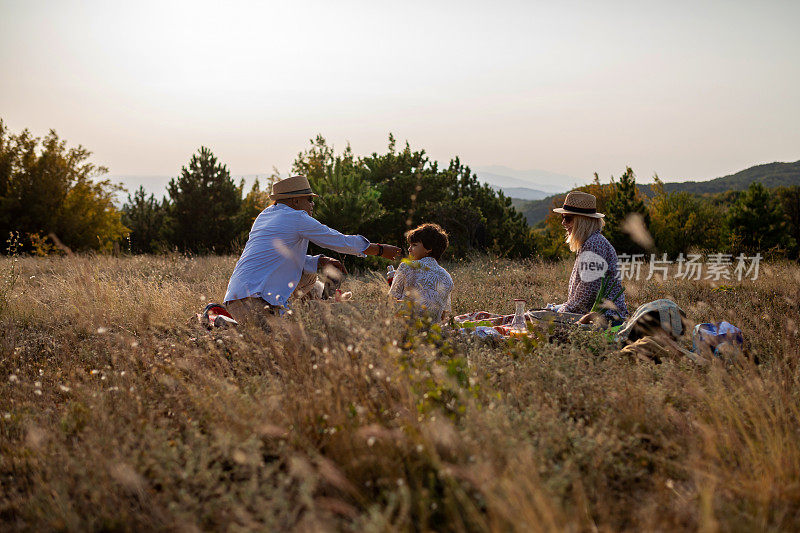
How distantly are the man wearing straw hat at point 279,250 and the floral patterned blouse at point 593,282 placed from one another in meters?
1.81

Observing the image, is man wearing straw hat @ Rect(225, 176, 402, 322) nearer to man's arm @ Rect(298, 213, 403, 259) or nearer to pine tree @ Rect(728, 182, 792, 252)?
man's arm @ Rect(298, 213, 403, 259)

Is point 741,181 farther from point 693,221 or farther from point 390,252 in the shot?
point 390,252

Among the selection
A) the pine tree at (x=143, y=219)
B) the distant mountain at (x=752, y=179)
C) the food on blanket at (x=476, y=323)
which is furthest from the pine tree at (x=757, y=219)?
the distant mountain at (x=752, y=179)

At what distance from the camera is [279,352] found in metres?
3.44

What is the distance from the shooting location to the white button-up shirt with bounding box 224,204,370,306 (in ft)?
16.0

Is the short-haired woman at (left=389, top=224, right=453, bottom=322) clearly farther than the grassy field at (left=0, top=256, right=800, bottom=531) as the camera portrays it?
Yes

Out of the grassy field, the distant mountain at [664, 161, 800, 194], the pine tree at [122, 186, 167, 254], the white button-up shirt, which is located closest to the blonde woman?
the grassy field

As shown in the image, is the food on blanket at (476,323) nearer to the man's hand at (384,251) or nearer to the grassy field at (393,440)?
the grassy field at (393,440)

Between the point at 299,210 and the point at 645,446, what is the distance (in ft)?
12.5

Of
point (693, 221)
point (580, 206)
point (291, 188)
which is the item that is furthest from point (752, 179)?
point (291, 188)

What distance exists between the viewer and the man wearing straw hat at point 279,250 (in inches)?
191

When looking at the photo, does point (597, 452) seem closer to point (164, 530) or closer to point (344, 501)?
point (344, 501)

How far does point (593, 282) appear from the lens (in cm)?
487

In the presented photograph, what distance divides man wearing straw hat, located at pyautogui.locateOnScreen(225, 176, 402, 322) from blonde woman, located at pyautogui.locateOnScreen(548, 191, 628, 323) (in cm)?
180
